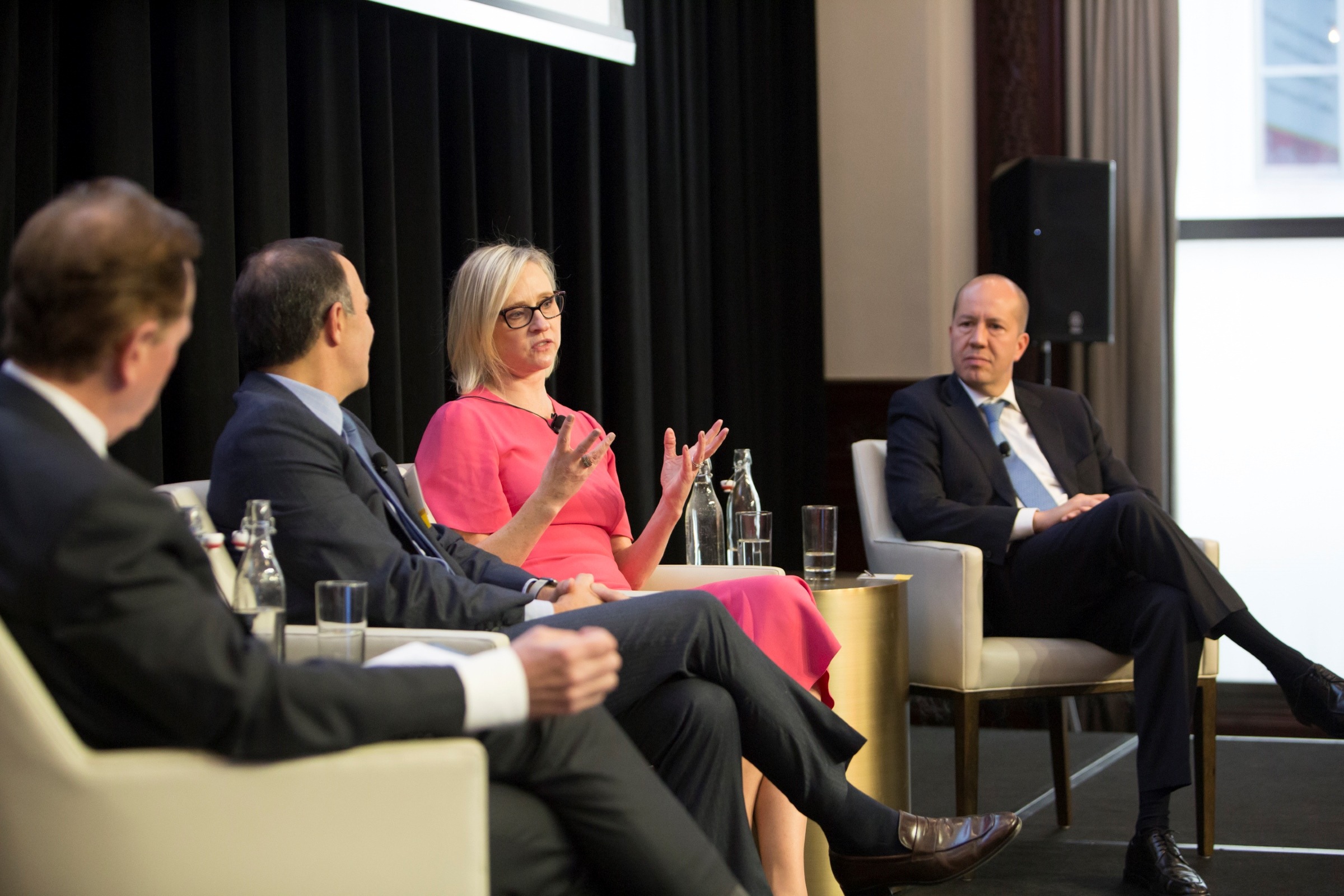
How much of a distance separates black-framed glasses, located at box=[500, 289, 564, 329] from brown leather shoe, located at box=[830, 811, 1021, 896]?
4.10 ft

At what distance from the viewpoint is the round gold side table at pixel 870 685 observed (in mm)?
2506

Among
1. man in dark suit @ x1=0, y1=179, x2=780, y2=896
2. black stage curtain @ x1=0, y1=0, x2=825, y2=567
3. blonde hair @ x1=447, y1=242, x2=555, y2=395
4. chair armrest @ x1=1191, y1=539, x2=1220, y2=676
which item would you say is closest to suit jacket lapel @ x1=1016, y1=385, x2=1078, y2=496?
chair armrest @ x1=1191, y1=539, x2=1220, y2=676

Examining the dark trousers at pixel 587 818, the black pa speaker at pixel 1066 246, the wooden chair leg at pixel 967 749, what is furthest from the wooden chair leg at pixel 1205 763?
the dark trousers at pixel 587 818

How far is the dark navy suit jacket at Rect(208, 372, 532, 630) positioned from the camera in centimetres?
182

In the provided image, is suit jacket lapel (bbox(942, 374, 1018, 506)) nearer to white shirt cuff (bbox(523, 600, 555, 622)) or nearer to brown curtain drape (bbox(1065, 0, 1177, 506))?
brown curtain drape (bbox(1065, 0, 1177, 506))

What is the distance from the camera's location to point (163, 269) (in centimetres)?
114

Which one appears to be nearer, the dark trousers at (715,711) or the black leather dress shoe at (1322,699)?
the dark trousers at (715,711)

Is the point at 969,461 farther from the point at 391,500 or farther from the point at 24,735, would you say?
the point at 24,735

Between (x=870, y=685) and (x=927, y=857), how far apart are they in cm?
70

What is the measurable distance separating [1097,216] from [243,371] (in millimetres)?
2758

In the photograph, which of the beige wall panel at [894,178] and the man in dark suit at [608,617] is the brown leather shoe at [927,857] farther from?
the beige wall panel at [894,178]

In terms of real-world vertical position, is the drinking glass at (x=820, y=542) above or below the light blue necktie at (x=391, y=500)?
below

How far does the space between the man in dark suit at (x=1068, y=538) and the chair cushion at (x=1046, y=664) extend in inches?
1.8

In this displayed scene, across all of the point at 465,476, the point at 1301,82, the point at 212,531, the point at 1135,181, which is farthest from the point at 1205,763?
the point at 1301,82
